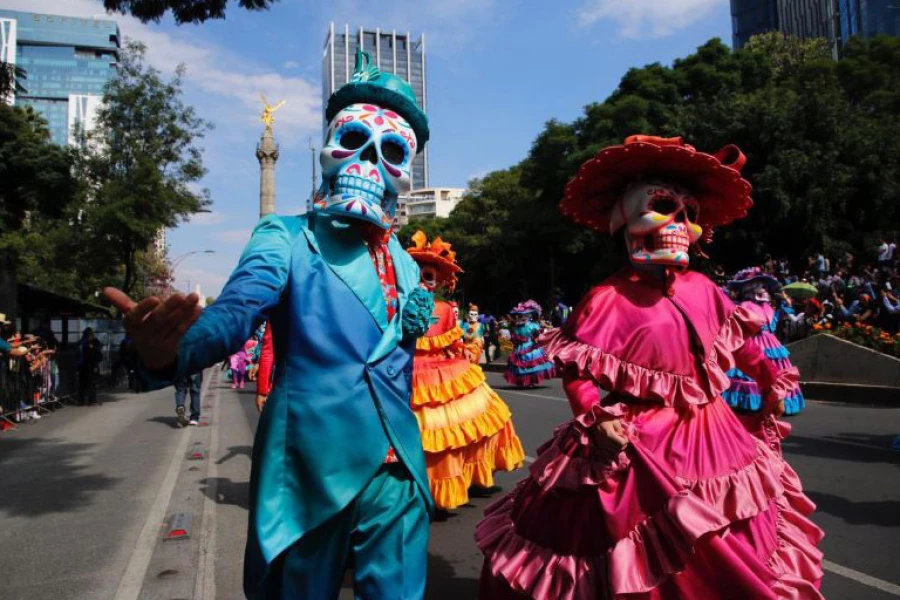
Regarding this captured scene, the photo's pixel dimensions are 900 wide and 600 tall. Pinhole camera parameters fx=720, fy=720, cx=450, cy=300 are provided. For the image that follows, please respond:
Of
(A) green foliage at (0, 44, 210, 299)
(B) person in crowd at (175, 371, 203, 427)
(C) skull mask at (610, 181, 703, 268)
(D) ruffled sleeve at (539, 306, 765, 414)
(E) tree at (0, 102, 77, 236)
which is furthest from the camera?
(A) green foliage at (0, 44, 210, 299)

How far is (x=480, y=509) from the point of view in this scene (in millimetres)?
6223

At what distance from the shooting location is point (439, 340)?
257 inches

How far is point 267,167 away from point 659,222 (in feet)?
178

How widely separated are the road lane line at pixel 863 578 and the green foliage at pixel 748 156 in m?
13.2

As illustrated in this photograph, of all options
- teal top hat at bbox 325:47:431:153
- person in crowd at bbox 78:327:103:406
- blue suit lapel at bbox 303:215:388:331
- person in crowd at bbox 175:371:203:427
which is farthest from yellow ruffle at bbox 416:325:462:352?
person in crowd at bbox 78:327:103:406

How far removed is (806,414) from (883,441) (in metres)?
2.52

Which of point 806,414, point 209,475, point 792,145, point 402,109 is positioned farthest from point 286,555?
point 792,145

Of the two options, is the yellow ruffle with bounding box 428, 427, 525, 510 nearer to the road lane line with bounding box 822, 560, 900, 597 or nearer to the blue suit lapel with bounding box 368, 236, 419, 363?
the road lane line with bounding box 822, 560, 900, 597

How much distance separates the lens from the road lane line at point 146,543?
4421mm

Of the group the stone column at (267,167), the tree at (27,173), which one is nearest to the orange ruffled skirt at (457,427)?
the tree at (27,173)

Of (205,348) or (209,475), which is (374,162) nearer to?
(205,348)

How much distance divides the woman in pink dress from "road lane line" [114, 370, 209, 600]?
2484 millimetres

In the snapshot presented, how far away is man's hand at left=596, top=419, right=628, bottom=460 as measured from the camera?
8.90ft

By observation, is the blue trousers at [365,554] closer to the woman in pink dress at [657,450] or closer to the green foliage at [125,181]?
the woman in pink dress at [657,450]
